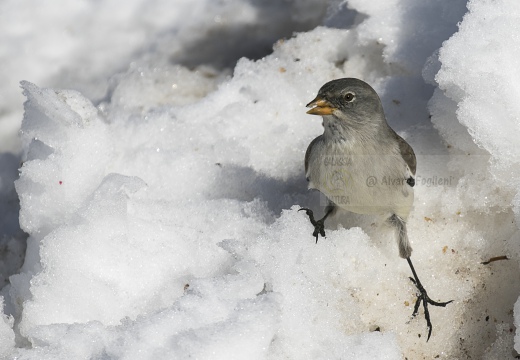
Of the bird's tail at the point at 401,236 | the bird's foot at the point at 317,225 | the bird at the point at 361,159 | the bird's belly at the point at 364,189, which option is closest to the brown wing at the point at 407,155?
the bird at the point at 361,159

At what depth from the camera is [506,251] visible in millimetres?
3012

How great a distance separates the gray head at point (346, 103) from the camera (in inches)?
118

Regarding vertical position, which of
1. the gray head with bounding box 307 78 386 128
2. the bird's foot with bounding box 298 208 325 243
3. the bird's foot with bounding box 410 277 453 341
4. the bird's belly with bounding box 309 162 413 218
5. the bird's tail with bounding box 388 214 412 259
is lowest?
the bird's foot with bounding box 410 277 453 341

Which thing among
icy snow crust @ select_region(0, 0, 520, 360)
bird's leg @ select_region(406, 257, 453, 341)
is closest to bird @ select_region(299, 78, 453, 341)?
bird's leg @ select_region(406, 257, 453, 341)

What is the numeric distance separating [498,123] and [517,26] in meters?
0.55

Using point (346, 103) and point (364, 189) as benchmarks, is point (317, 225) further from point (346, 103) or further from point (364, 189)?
point (346, 103)

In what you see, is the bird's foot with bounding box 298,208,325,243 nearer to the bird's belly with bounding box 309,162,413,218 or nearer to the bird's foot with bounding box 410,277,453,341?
the bird's belly with bounding box 309,162,413,218

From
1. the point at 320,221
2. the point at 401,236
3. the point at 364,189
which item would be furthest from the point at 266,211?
the point at 401,236

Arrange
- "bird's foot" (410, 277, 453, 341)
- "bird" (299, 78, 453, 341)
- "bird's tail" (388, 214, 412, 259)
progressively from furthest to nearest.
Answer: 1. "bird's tail" (388, 214, 412, 259)
2. "bird" (299, 78, 453, 341)
3. "bird's foot" (410, 277, 453, 341)

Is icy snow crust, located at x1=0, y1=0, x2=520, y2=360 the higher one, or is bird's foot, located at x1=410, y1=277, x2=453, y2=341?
icy snow crust, located at x1=0, y1=0, x2=520, y2=360

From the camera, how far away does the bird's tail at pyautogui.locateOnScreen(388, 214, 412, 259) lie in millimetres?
3078

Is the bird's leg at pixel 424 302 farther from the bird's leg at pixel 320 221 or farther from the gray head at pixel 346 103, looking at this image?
the gray head at pixel 346 103

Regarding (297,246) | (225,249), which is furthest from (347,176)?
(225,249)

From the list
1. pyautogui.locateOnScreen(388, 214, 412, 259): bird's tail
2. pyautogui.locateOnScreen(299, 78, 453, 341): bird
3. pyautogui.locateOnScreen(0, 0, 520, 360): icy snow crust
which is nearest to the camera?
pyautogui.locateOnScreen(0, 0, 520, 360): icy snow crust
